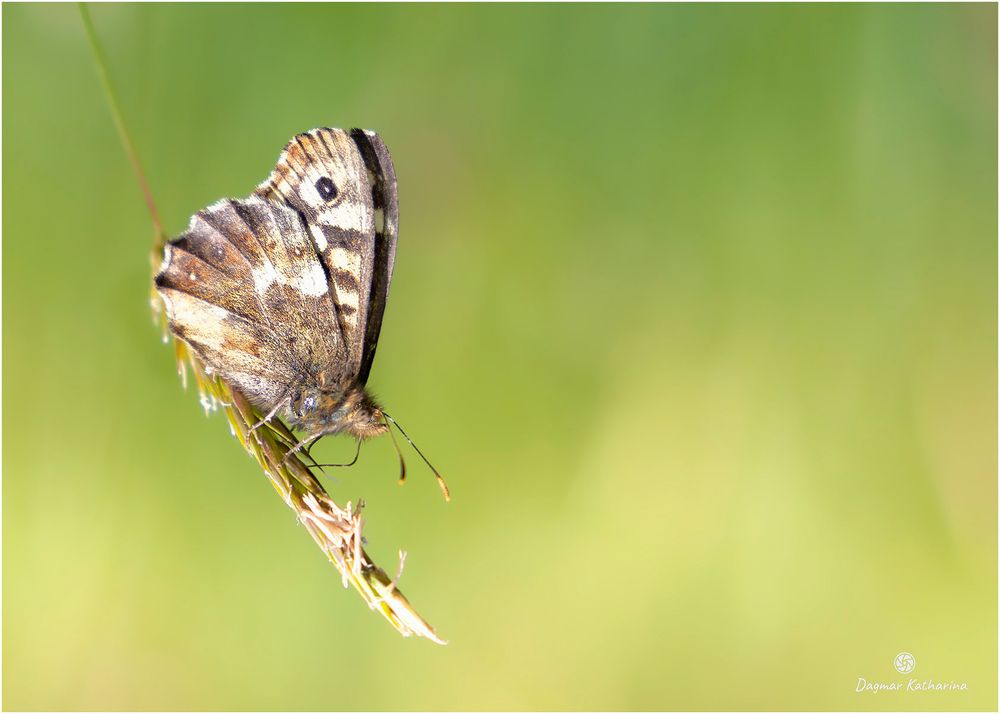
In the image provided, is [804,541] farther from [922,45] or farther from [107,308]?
[107,308]

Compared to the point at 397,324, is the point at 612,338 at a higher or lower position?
lower

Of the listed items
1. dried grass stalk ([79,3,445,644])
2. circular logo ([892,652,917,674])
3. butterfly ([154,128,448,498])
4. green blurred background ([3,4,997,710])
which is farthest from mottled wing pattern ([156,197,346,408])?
circular logo ([892,652,917,674])

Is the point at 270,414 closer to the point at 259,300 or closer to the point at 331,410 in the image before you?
the point at 331,410

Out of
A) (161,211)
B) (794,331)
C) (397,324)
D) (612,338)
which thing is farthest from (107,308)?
(794,331)

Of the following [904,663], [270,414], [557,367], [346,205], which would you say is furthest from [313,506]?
[904,663]

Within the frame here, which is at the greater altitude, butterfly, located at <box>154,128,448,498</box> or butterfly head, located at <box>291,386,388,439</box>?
butterfly, located at <box>154,128,448,498</box>

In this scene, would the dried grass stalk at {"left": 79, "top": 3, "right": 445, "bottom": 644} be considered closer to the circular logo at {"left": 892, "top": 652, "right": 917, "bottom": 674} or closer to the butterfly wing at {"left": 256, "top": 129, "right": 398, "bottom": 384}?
the butterfly wing at {"left": 256, "top": 129, "right": 398, "bottom": 384}

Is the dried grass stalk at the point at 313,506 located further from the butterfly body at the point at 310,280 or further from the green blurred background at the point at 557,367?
the green blurred background at the point at 557,367
